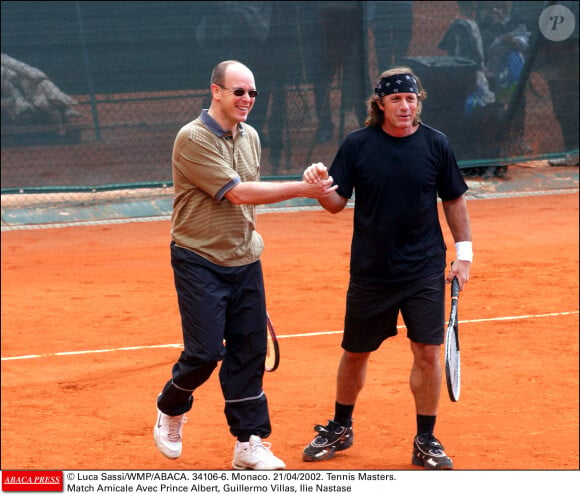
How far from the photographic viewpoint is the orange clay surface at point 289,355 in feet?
20.4

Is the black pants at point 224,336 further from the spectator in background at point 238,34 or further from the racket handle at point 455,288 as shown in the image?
the spectator in background at point 238,34

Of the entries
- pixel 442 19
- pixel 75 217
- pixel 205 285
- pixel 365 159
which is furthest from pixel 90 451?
pixel 442 19

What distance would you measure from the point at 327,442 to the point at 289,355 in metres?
2.32

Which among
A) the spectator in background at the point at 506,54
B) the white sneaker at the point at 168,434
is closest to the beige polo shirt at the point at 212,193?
the white sneaker at the point at 168,434

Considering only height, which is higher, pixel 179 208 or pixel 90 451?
pixel 179 208

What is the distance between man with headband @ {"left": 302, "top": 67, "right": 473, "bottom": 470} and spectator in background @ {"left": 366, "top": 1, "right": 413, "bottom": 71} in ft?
29.4

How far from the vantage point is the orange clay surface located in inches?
244

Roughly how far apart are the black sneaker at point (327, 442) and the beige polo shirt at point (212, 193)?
1212 millimetres

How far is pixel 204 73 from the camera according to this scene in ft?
45.2

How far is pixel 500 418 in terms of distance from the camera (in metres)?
6.69

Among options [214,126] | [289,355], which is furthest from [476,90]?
[214,126]

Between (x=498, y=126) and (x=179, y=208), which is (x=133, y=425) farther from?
(x=498, y=126)

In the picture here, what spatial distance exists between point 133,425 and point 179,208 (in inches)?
78.1

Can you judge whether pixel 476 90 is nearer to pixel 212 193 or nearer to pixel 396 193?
pixel 396 193
